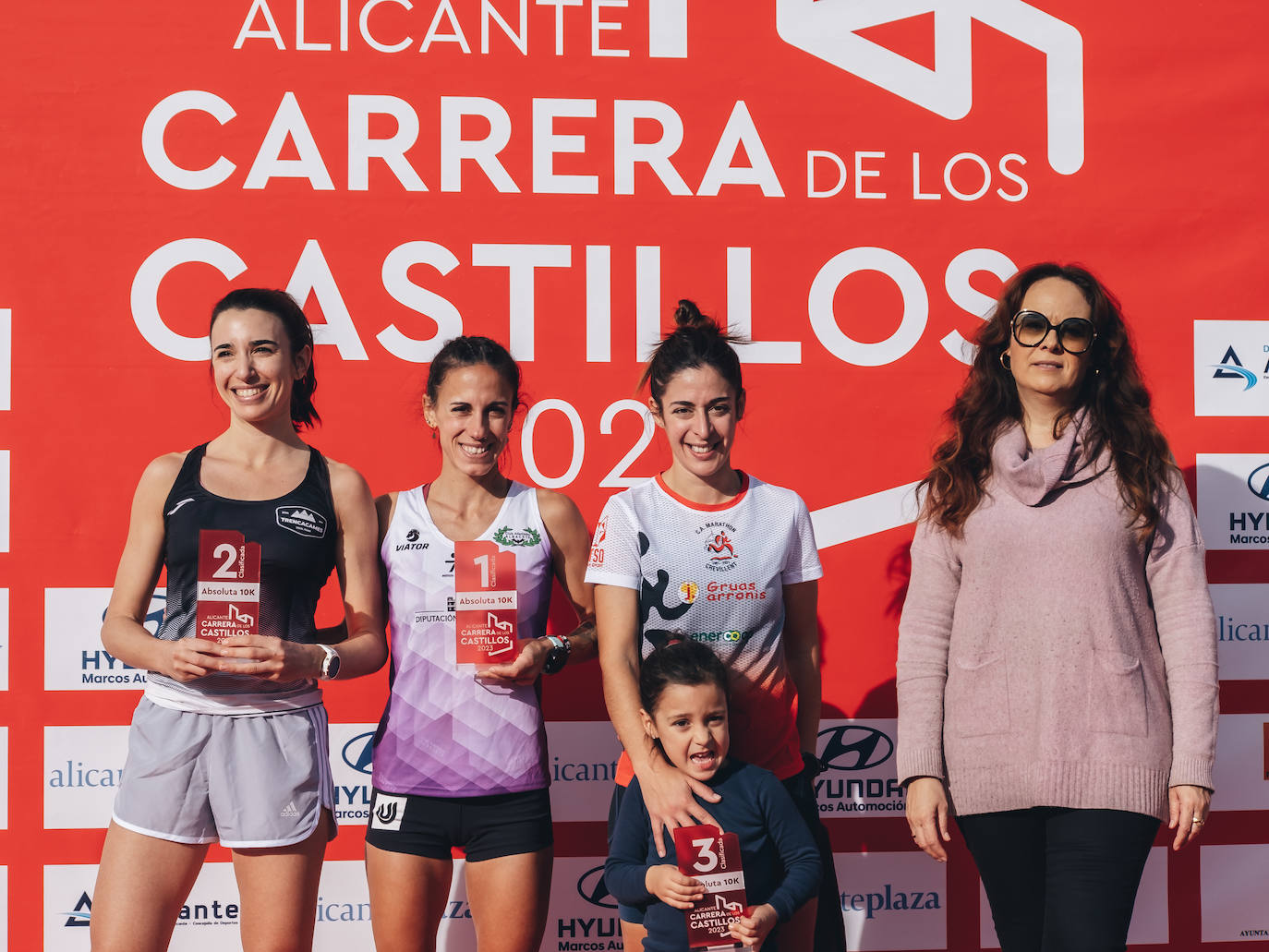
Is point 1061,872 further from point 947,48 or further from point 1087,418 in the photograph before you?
point 947,48

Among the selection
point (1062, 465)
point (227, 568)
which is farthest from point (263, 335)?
point (1062, 465)

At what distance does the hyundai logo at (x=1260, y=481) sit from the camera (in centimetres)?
346

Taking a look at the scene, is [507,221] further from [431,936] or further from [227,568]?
[431,936]

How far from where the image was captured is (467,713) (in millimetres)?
2396

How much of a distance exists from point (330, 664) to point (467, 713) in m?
0.31

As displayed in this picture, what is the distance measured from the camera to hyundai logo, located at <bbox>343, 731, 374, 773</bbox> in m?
3.30

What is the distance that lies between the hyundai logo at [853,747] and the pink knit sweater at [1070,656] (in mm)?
1188

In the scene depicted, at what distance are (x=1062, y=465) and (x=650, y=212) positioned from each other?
162 centimetres

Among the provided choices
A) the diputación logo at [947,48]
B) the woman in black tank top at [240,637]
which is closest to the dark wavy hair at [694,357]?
the woman in black tank top at [240,637]

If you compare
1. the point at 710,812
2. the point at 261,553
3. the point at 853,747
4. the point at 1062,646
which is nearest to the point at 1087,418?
the point at 1062,646

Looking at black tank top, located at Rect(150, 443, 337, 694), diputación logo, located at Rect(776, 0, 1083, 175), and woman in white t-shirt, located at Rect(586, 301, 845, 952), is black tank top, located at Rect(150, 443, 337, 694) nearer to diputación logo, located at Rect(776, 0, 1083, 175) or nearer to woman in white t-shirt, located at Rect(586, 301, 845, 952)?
woman in white t-shirt, located at Rect(586, 301, 845, 952)

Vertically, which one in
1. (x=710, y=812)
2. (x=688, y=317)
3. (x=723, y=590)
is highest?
(x=688, y=317)

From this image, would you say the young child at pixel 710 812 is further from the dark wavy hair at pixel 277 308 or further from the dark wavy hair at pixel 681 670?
the dark wavy hair at pixel 277 308

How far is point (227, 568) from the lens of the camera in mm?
2227
